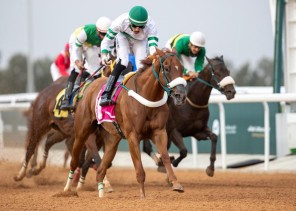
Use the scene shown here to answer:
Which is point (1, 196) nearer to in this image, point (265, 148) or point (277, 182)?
point (277, 182)

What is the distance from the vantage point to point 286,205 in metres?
8.36

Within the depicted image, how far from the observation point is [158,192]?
10.6 metres

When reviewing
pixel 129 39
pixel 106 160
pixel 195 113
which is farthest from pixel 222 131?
pixel 106 160

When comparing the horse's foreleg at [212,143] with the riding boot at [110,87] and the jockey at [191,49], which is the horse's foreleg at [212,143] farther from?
the riding boot at [110,87]

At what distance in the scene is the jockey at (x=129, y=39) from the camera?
992cm

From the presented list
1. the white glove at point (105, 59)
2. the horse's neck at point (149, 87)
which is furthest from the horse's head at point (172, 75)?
the white glove at point (105, 59)

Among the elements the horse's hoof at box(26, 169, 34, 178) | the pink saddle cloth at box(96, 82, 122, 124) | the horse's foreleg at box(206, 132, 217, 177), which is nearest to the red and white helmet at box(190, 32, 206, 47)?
the horse's foreleg at box(206, 132, 217, 177)

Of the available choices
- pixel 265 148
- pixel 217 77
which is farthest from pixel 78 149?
pixel 265 148

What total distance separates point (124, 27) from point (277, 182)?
3521 millimetres

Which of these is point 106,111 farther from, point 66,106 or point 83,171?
point 66,106

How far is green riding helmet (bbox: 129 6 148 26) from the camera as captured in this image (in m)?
9.88

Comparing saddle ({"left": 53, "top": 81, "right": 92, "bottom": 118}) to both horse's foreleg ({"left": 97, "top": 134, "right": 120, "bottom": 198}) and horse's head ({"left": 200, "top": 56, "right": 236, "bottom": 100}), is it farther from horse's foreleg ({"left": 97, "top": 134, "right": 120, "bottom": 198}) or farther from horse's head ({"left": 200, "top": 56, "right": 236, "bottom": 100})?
horse's head ({"left": 200, "top": 56, "right": 236, "bottom": 100})

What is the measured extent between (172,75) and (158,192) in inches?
84.6

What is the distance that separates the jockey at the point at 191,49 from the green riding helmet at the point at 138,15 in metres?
2.49
